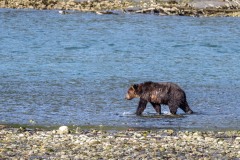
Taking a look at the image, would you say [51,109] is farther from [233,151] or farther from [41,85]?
[233,151]

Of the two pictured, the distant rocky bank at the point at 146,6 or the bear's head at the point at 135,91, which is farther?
the distant rocky bank at the point at 146,6

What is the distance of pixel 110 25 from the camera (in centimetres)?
3456

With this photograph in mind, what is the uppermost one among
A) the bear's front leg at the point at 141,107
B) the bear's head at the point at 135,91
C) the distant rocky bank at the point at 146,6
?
the bear's head at the point at 135,91

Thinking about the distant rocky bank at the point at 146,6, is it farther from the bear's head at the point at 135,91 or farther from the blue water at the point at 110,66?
the bear's head at the point at 135,91

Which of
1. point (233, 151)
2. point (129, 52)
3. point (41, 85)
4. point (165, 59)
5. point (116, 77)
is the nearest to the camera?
point (233, 151)

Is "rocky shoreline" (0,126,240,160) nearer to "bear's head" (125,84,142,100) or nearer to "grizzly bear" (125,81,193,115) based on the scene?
"grizzly bear" (125,81,193,115)

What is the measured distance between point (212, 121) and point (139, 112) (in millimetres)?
1389

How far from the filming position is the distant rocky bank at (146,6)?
37.1 m

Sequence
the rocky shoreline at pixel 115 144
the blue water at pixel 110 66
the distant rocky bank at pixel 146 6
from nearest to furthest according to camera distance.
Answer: the rocky shoreline at pixel 115 144
the blue water at pixel 110 66
the distant rocky bank at pixel 146 6

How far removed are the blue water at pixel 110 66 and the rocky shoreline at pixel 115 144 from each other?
161 cm

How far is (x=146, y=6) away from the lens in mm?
37906

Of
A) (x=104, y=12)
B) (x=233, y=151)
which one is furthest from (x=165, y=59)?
(x=233, y=151)

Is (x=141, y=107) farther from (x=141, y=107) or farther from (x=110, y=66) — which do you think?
(x=110, y=66)

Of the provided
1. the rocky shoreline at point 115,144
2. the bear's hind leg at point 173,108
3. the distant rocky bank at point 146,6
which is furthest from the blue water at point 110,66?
the rocky shoreline at point 115,144
